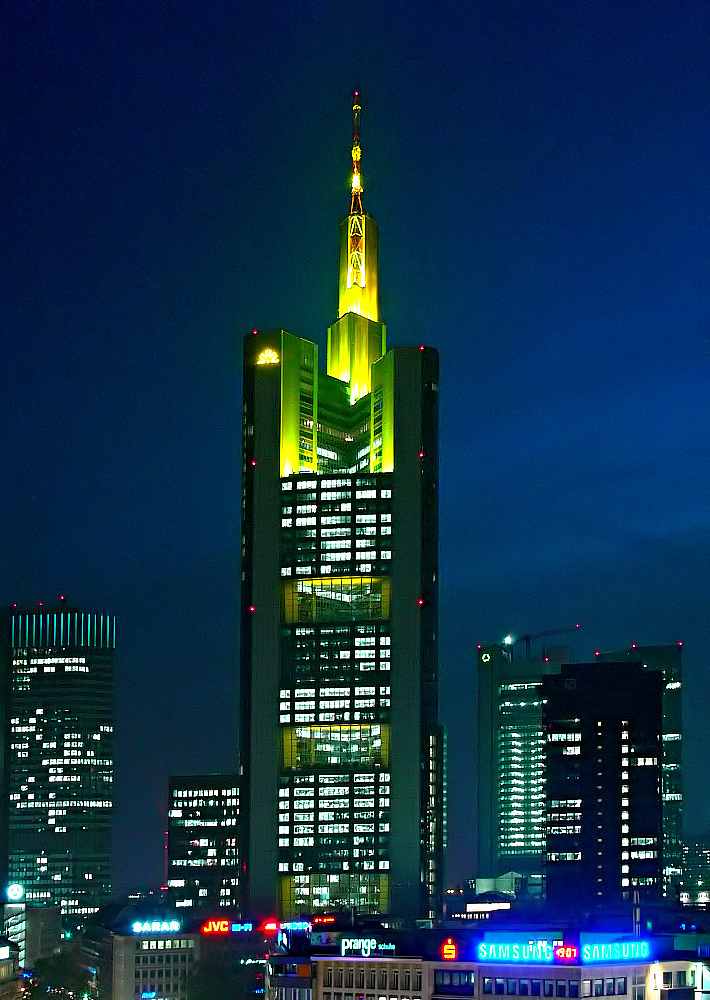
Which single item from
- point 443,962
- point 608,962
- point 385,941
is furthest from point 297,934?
point 608,962

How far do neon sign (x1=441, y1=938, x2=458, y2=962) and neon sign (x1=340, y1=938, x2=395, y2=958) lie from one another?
7137 mm

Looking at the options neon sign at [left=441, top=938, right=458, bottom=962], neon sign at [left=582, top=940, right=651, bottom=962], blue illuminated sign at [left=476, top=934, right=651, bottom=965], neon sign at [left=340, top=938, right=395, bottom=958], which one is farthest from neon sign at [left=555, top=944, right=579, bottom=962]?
neon sign at [left=340, top=938, right=395, bottom=958]

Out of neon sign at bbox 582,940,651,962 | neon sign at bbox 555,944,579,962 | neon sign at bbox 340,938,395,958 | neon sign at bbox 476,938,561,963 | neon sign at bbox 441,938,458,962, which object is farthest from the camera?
neon sign at bbox 340,938,395,958

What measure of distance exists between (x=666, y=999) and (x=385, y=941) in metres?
29.0

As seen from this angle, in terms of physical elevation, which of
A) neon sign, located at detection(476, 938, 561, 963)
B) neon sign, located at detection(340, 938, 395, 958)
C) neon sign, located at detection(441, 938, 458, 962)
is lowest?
neon sign, located at detection(340, 938, 395, 958)

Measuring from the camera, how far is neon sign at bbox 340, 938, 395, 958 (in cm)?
16525

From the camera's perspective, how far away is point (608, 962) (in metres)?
147

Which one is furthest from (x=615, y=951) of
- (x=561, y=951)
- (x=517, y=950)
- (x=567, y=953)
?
(x=517, y=950)

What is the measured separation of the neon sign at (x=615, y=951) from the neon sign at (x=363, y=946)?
21482 millimetres

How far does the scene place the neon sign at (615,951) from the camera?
146875 millimetres

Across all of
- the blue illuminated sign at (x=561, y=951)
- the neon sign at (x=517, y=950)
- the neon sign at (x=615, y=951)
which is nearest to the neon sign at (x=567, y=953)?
the blue illuminated sign at (x=561, y=951)

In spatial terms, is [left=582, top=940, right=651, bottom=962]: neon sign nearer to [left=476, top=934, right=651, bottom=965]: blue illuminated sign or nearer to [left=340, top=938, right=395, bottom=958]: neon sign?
[left=476, top=934, right=651, bottom=965]: blue illuminated sign

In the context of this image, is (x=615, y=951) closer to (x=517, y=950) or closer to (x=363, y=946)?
(x=517, y=950)

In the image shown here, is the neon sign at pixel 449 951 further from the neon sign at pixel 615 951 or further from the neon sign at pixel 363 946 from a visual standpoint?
the neon sign at pixel 615 951
